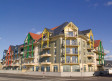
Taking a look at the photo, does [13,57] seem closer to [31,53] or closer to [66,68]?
[31,53]

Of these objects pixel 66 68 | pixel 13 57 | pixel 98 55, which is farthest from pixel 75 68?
pixel 13 57

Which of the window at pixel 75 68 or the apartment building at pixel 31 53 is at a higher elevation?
the apartment building at pixel 31 53

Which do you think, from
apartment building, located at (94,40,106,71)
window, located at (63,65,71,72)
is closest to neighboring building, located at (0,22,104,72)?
window, located at (63,65,71,72)

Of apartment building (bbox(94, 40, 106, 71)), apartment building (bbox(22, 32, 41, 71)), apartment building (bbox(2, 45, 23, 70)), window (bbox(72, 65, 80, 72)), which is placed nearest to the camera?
window (bbox(72, 65, 80, 72))

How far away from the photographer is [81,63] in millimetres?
45125

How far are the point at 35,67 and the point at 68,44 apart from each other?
60.0 ft

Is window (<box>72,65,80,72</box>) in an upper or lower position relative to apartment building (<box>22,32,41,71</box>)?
lower

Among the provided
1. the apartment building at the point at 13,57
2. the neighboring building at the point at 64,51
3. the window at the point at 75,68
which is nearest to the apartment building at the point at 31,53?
the neighboring building at the point at 64,51

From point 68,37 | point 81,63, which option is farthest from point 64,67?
point 68,37

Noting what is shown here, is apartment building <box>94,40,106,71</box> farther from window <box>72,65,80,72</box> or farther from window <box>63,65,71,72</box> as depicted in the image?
window <box>63,65,71,72</box>

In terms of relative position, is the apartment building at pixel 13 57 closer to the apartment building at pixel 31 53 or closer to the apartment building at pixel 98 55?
the apartment building at pixel 31 53

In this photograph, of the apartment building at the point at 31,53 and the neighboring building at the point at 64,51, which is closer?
the neighboring building at the point at 64,51

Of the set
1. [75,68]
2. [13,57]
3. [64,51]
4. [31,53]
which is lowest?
[75,68]

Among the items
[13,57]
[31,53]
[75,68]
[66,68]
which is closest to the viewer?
[66,68]
